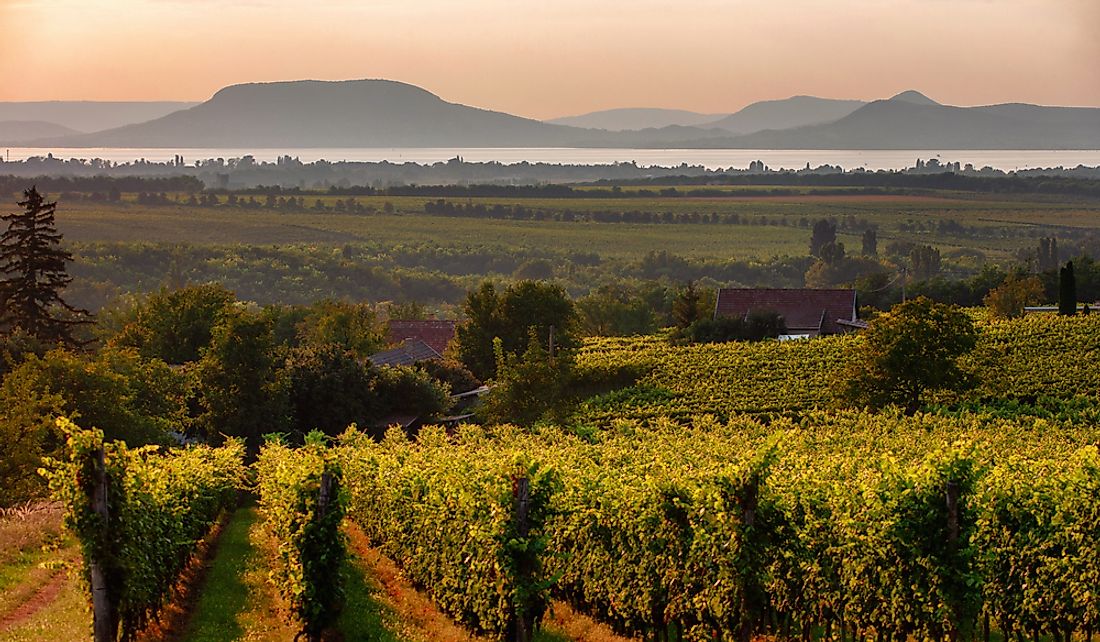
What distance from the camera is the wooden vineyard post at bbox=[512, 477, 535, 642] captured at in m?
18.5

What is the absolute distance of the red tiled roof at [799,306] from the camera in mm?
74625

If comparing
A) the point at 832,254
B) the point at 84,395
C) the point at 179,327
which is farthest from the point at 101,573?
the point at 832,254

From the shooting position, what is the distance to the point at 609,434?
4047cm

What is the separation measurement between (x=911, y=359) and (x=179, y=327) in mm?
30157

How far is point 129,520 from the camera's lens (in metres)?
17.6

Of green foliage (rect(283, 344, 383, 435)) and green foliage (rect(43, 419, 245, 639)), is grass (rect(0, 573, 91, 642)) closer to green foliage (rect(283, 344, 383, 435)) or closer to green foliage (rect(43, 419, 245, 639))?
green foliage (rect(43, 419, 245, 639))

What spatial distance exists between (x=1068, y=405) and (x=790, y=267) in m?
123

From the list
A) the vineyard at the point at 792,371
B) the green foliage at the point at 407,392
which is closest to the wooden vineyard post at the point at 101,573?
the vineyard at the point at 792,371

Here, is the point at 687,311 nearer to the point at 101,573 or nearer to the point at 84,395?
the point at 84,395

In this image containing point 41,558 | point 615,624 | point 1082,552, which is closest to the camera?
point 1082,552

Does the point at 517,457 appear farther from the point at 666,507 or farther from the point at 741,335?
the point at 741,335

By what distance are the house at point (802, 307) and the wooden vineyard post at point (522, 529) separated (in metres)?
54.8

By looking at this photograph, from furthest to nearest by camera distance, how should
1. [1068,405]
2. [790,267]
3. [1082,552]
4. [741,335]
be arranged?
[790,267] < [741,335] < [1068,405] < [1082,552]

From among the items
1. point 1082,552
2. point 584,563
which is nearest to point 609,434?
point 584,563
